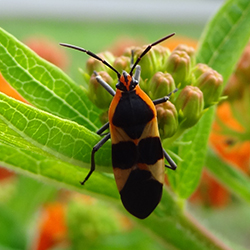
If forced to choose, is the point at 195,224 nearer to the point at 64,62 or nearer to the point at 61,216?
the point at 61,216

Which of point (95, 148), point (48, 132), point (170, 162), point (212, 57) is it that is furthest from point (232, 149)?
point (48, 132)

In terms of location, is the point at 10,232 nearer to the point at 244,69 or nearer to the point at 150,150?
the point at 150,150

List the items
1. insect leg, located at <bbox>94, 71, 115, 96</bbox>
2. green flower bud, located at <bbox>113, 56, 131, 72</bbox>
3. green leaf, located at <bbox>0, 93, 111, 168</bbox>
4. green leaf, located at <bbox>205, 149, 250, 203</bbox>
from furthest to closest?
green leaf, located at <bbox>205, 149, 250, 203</bbox> < green flower bud, located at <bbox>113, 56, 131, 72</bbox> < insect leg, located at <bbox>94, 71, 115, 96</bbox> < green leaf, located at <bbox>0, 93, 111, 168</bbox>

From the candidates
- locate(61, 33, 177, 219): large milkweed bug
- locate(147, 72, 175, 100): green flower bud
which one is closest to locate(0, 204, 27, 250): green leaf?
locate(61, 33, 177, 219): large milkweed bug

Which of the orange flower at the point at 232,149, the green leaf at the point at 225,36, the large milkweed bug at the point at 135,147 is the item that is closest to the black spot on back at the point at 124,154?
the large milkweed bug at the point at 135,147

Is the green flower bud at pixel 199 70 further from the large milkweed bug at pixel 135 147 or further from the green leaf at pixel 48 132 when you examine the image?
the green leaf at pixel 48 132

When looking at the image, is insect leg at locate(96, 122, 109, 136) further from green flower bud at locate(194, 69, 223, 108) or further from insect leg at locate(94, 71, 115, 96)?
green flower bud at locate(194, 69, 223, 108)
